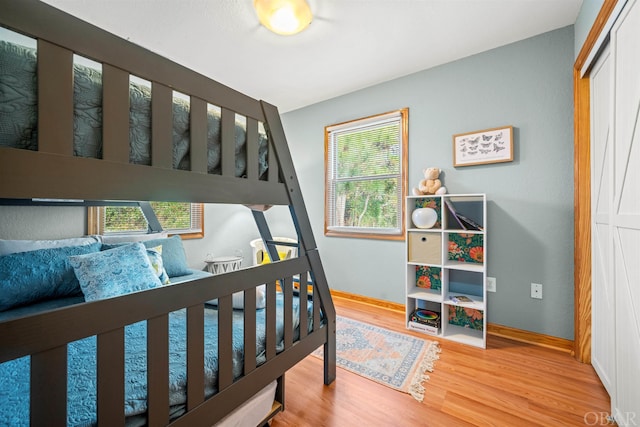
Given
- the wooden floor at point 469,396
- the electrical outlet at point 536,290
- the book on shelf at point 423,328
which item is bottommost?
the wooden floor at point 469,396

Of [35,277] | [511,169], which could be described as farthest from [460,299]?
[35,277]

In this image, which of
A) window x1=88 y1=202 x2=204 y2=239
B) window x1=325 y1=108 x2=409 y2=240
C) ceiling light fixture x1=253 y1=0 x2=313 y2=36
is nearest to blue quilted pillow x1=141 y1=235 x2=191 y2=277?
window x1=88 y1=202 x2=204 y2=239

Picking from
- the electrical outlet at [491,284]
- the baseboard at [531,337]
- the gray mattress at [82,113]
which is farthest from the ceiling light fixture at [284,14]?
the baseboard at [531,337]

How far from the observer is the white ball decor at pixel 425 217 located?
214 centimetres

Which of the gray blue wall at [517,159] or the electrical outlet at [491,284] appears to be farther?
the electrical outlet at [491,284]

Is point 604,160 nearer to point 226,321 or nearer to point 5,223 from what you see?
point 226,321

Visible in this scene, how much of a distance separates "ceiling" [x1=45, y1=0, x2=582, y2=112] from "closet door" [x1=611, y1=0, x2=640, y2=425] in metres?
0.78

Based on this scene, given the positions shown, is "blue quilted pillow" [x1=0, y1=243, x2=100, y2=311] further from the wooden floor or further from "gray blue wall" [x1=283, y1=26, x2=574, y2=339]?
"gray blue wall" [x1=283, y1=26, x2=574, y2=339]

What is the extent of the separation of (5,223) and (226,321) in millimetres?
2131

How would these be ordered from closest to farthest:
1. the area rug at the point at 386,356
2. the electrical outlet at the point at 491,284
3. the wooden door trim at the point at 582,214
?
the area rug at the point at 386,356 → the wooden door trim at the point at 582,214 → the electrical outlet at the point at 491,284

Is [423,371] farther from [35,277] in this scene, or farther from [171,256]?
[35,277]

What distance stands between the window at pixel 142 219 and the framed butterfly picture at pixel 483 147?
110 inches

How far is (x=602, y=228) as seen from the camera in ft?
4.81

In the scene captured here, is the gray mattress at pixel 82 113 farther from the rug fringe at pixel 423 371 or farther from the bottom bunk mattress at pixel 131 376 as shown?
the rug fringe at pixel 423 371
